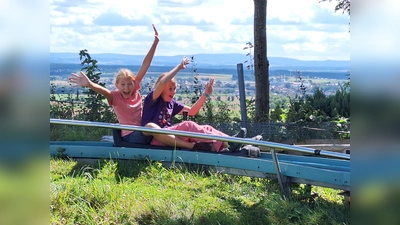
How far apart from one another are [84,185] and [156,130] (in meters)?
0.83

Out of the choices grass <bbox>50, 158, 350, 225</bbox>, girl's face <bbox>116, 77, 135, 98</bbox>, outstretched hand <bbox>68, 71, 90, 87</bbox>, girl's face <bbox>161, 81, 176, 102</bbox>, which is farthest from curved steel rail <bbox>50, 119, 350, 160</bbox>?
girl's face <bbox>116, 77, 135, 98</bbox>

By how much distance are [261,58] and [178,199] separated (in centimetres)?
527

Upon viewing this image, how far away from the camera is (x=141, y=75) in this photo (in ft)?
19.6

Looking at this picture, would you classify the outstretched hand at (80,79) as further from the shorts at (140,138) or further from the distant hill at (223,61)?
the distant hill at (223,61)

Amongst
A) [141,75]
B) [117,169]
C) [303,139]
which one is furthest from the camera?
[303,139]

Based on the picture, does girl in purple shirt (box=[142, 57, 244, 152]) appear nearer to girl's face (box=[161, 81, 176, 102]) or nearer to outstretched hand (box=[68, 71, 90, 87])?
girl's face (box=[161, 81, 176, 102])

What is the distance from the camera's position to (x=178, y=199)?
4.09m

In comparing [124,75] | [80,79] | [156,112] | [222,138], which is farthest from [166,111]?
[222,138]

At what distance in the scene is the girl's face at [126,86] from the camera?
5.82 meters

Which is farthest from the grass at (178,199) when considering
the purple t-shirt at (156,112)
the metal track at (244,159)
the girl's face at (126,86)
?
the girl's face at (126,86)

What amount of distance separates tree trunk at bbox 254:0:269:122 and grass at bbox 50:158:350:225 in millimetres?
4068

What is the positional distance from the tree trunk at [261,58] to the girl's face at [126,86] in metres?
3.47
